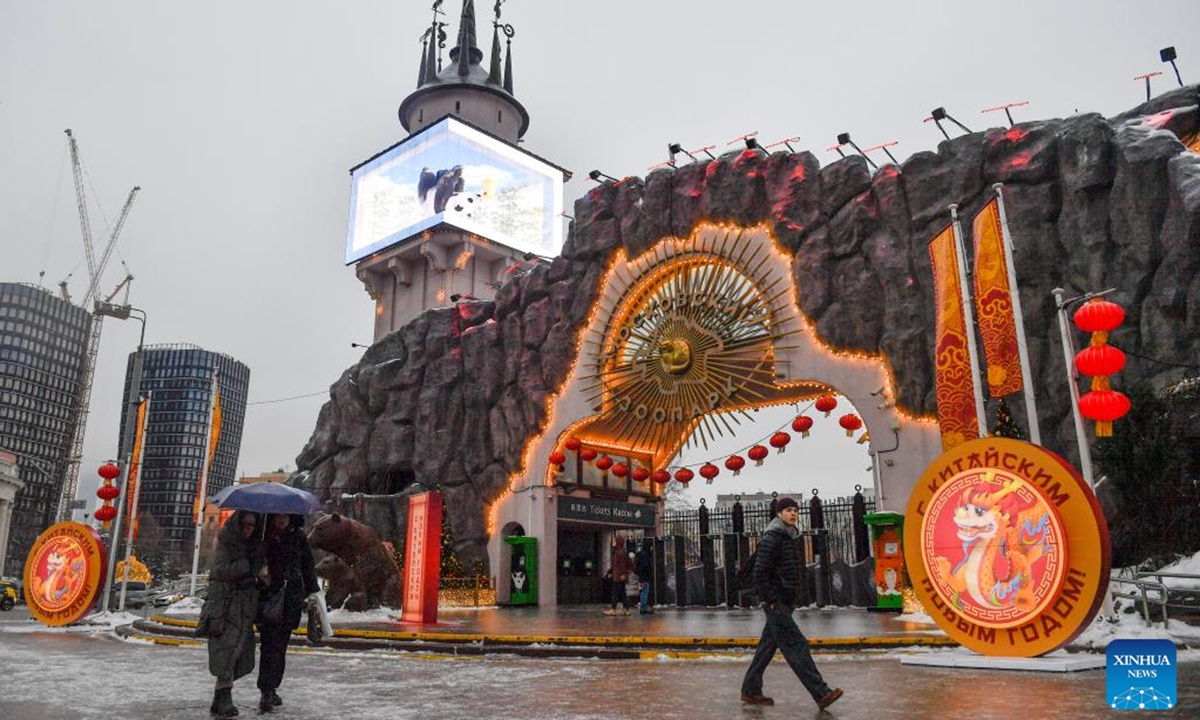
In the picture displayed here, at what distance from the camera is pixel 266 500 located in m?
7.16

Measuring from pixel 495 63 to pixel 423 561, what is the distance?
134 feet

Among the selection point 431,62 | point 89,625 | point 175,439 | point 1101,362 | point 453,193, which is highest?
point 431,62

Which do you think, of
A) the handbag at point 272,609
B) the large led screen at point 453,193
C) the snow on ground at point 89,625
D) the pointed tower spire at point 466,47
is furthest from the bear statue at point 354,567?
the pointed tower spire at point 466,47

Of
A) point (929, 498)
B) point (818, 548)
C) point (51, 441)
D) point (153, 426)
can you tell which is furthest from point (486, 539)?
point (153, 426)

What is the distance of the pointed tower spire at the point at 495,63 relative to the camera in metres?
49.2

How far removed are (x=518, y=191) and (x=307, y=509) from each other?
40238 millimetres

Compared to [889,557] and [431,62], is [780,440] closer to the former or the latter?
[889,557]

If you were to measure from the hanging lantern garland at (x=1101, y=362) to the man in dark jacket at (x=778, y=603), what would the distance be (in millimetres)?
6951

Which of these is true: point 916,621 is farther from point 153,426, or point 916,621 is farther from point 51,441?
point 153,426

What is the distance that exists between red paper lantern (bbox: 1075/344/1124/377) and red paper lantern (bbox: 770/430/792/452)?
10.5m

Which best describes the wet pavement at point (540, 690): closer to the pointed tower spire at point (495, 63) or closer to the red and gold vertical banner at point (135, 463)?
the red and gold vertical banner at point (135, 463)

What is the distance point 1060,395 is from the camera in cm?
1802

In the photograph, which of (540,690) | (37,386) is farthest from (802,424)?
(37,386)

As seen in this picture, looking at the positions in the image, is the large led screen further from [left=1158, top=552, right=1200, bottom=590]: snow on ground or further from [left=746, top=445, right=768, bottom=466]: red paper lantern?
[left=1158, top=552, right=1200, bottom=590]: snow on ground
